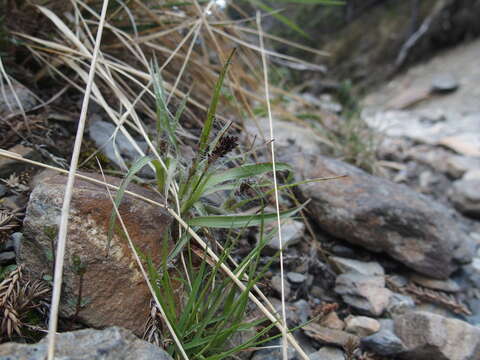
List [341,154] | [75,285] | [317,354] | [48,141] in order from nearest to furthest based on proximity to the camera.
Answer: [75,285] < [317,354] < [48,141] < [341,154]

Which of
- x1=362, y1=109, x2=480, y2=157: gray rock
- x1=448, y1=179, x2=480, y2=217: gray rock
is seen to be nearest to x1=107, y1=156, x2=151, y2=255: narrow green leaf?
x1=448, y1=179, x2=480, y2=217: gray rock

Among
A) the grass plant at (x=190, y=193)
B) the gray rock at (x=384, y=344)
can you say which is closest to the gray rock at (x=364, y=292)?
the gray rock at (x=384, y=344)

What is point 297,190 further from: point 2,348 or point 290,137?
point 2,348

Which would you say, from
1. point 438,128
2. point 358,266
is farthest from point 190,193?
point 438,128

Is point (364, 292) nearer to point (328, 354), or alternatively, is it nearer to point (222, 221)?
point (328, 354)

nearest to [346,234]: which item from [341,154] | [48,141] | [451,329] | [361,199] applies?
[361,199]

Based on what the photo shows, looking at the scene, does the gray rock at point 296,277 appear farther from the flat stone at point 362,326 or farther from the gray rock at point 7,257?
the gray rock at point 7,257
